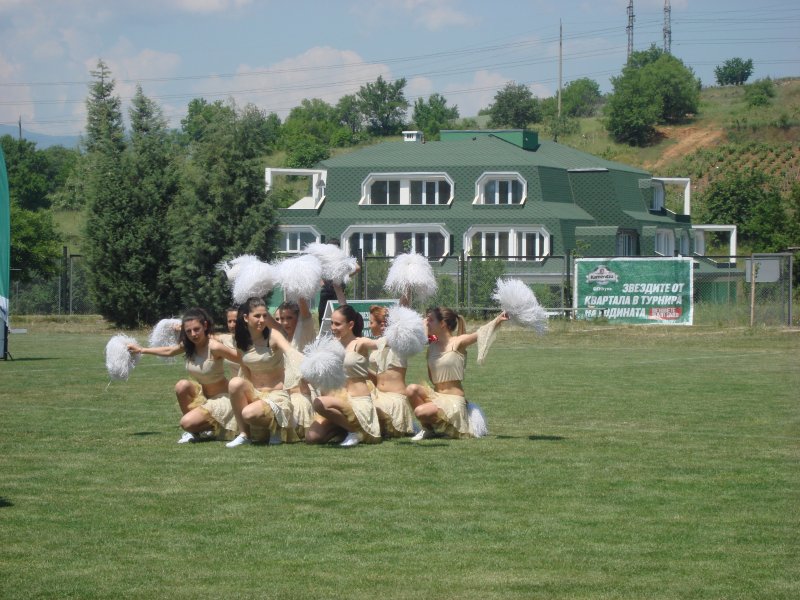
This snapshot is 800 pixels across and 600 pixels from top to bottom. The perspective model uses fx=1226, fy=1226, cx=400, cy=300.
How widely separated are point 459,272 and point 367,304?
11.5m

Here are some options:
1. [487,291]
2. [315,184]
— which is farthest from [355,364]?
[315,184]

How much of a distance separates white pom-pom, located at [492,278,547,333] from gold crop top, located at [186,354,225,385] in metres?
2.89

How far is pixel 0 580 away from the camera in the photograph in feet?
22.3

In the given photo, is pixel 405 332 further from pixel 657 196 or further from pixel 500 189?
pixel 657 196

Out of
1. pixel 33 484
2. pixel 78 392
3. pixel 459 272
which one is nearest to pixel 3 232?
pixel 78 392

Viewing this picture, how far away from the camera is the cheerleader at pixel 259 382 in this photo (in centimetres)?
1188

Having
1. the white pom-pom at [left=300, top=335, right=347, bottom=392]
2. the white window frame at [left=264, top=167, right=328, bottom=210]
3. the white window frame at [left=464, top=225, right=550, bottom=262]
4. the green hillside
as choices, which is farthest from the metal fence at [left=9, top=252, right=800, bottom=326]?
the green hillside

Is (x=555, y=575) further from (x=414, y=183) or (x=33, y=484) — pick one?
(x=414, y=183)

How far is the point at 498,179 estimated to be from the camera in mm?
65812

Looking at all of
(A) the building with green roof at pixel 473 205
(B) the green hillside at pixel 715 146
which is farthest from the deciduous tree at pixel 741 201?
(A) the building with green roof at pixel 473 205

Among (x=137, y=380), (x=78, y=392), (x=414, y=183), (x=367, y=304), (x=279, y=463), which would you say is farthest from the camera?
(x=414, y=183)

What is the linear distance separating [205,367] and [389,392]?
6.23 feet

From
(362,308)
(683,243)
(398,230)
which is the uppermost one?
(398,230)

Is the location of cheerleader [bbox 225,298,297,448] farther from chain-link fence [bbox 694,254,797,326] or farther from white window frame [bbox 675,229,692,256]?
white window frame [bbox 675,229,692,256]
